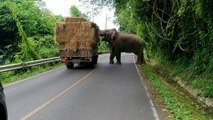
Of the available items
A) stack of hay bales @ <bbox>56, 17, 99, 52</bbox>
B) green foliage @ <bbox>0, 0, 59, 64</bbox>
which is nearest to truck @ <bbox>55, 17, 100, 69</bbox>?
stack of hay bales @ <bbox>56, 17, 99, 52</bbox>

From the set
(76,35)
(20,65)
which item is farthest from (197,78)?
(76,35)

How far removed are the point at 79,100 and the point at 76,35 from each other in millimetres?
13321

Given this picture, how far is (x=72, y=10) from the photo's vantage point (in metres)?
71.8

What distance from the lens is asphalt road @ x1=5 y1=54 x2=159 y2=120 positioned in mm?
10875

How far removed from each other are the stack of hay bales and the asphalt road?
22.5 feet

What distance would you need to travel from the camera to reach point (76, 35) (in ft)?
86.3

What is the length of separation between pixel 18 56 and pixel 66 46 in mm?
3823

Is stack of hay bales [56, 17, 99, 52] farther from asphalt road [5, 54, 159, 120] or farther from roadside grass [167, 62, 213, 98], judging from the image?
asphalt road [5, 54, 159, 120]

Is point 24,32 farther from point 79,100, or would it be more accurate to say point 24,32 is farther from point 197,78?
point 79,100

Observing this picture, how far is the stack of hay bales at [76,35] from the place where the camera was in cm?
2602

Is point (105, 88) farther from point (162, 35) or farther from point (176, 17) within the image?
point (162, 35)

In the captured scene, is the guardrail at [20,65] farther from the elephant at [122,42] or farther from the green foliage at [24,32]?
the elephant at [122,42]

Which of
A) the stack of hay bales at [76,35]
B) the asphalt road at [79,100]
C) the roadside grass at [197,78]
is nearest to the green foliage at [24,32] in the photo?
the stack of hay bales at [76,35]

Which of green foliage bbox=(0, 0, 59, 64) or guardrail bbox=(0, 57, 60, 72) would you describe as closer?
guardrail bbox=(0, 57, 60, 72)
